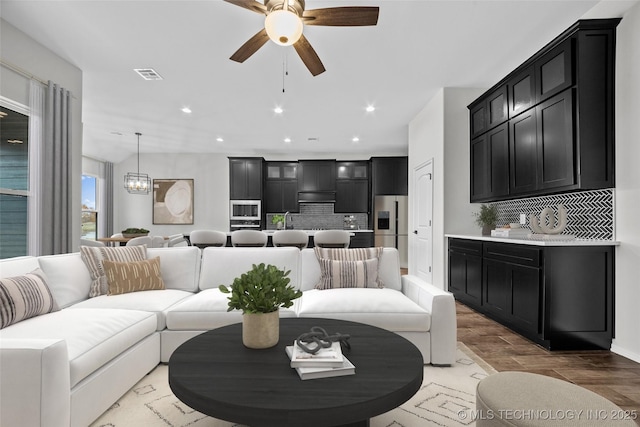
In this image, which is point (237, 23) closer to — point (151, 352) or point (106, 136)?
point (151, 352)

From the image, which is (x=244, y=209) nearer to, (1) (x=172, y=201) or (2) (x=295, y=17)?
(1) (x=172, y=201)

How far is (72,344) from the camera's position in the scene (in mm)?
1700

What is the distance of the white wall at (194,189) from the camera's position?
869 cm


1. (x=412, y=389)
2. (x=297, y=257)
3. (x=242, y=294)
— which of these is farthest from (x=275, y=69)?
(x=412, y=389)

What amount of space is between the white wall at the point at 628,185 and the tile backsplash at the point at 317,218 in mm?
6021

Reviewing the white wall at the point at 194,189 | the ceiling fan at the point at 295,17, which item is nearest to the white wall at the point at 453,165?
the ceiling fan at the point at 295,17

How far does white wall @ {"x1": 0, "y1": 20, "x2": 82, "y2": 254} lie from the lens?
10.6 feet

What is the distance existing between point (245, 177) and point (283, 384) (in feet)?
24.3

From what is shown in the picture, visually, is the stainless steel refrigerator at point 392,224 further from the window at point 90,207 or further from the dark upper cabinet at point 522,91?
the window at point 90,207

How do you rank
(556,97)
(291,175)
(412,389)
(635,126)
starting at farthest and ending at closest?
(291,175) → (556,97) → (635,126) → (412,389)

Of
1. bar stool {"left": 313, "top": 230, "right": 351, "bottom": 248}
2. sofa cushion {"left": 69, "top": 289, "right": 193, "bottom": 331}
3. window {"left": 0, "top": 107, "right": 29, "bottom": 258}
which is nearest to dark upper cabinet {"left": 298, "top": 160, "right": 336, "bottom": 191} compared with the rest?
bar stool {"left": 313, "top": 230, "right": 351, "bottom": 248}

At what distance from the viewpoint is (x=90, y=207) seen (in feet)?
26.9

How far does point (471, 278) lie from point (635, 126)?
2.14 m

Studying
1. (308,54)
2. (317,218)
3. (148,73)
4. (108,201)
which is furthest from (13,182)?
(317,218)
